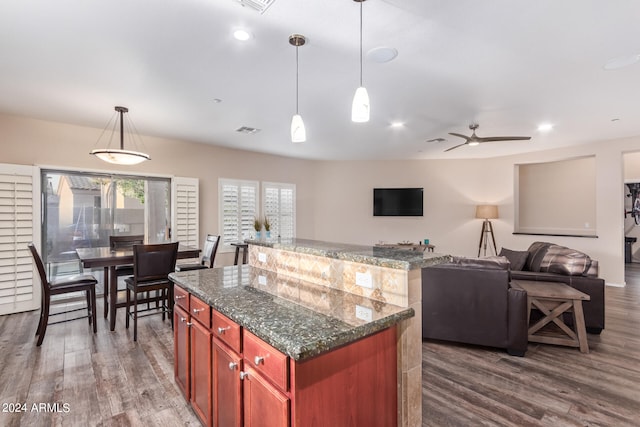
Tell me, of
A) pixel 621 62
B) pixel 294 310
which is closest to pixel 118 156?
pixel 294 310

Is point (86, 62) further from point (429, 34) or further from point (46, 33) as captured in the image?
point (429, 34)

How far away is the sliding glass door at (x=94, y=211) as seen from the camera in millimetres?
4477

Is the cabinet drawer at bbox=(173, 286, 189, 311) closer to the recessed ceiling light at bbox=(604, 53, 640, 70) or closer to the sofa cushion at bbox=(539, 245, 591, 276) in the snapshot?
the recessed ceiling light at bbox=(604, 53, 640, 70)

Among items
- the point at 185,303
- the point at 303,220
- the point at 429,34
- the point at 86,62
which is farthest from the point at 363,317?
the point at 303,220

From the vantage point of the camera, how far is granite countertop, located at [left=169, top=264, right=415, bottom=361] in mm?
1105

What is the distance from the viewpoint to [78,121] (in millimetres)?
4375

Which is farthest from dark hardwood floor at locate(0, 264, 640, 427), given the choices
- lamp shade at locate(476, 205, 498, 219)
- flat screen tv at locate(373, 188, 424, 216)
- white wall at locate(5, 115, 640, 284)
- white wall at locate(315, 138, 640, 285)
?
flat screen tv at locate(373, 188, 424, 216)

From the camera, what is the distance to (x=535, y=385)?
2367 millimetres

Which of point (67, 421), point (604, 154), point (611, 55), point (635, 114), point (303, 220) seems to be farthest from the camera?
point (303, 220)

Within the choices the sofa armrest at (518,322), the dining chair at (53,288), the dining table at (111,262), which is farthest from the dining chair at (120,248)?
the sofa armrest at (518,322)

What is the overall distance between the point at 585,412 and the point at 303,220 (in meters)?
5.93

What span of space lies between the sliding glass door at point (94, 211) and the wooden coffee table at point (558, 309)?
17.5 feet

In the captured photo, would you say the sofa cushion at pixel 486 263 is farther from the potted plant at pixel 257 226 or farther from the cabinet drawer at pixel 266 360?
the potted plant at pixel 257 226

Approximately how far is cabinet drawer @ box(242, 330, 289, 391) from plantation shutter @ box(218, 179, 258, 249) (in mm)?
4966
